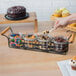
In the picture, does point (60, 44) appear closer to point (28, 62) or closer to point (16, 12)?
point (28, 62)

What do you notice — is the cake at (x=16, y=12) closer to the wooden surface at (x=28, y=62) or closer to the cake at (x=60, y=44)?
the wooden surface at (x=28, y=62)

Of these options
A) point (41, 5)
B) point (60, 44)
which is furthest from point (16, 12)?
point (60, 44)

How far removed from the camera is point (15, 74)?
1.03 m

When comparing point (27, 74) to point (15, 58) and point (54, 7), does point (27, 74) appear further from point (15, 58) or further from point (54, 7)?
point (54, 7)

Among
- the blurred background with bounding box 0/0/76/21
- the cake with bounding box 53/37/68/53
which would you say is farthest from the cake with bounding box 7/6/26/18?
the cake with bounding box 53/37/68/53

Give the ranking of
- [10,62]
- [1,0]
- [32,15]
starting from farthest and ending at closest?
[1,0] < [32,15] < [10,62]

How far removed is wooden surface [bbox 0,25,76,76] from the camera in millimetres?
1037

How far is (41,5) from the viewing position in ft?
7.41

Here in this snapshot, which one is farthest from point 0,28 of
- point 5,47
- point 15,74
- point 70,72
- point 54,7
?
point 70,72

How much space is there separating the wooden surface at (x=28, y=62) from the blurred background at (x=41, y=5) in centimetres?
98

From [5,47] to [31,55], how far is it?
0.23 m

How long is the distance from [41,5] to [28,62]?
1.24 metres

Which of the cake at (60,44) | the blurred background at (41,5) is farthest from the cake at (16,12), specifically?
the cake at (60,44)

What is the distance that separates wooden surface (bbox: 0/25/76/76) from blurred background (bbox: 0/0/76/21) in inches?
38.7
